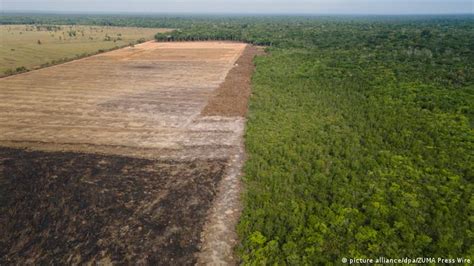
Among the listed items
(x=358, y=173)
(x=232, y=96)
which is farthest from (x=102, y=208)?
(x=232, y=96)

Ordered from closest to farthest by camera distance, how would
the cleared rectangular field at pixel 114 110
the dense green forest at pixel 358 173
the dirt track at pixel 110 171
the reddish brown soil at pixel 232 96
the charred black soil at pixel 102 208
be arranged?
the dense green forest at pixel 358 173 → the charred black soil at pixel 102 208 → the dirt track at pixel 110 171 → the cleared rectangular field at pixel 114 110 → the reddish brown soil at pixel 232 96

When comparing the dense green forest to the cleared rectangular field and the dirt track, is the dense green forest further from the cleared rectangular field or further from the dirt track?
the cleared rectangular field

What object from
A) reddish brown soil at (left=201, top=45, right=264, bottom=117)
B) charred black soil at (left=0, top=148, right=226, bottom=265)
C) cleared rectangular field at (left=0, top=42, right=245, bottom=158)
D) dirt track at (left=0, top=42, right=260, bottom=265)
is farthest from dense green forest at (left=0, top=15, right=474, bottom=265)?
cleared rectangular field at (left=0, top=42, right=245, bottom=158)

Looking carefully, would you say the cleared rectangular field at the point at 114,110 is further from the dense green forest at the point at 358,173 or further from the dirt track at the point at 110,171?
the dense green forest at the point at 358,173

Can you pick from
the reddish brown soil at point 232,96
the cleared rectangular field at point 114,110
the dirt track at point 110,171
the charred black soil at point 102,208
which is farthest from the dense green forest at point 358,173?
the cleared rectangular field at point 114,110

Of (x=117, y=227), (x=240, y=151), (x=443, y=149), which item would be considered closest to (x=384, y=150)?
(x=443, y=149)

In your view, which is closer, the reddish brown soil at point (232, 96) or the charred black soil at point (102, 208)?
the charred black soil at point (102, 208)

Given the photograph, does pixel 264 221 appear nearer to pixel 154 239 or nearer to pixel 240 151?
pixel 154 239
